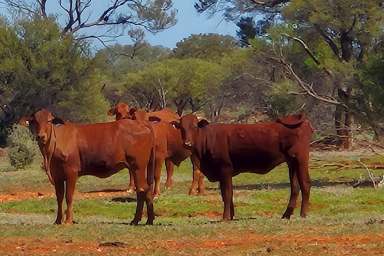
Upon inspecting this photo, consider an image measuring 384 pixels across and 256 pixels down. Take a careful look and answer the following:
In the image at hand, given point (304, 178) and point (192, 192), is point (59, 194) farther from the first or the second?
point (192, 192)

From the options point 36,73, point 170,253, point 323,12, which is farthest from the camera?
point 36,73

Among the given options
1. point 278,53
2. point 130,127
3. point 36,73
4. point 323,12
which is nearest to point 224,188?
point 130,127

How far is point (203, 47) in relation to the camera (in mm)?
95000

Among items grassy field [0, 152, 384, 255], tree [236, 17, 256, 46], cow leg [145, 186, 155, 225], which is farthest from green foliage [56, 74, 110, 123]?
cow leg [145, 186, 155, 225]

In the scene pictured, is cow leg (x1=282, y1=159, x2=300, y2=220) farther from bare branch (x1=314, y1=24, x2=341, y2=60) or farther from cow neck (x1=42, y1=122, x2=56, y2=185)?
bare branch (x1=314, y1=24, x2=341, y2=60)

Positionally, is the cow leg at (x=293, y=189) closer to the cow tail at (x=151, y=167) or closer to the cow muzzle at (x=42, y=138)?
the cow tail at (x=151, y=167)

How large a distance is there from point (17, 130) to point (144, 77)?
3898cm

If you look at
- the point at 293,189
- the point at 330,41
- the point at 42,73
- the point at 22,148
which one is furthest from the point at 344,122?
the point at 293,189

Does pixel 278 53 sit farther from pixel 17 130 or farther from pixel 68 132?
pixel 68 132

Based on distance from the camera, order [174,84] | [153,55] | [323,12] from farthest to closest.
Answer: [153,55] → [174,84] → [323,12]

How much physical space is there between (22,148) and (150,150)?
2180cm

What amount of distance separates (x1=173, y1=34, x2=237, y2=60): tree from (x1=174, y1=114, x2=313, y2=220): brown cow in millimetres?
74154

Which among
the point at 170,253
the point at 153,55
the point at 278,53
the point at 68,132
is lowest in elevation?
the point at 170,253

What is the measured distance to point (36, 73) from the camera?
50.5 metres
